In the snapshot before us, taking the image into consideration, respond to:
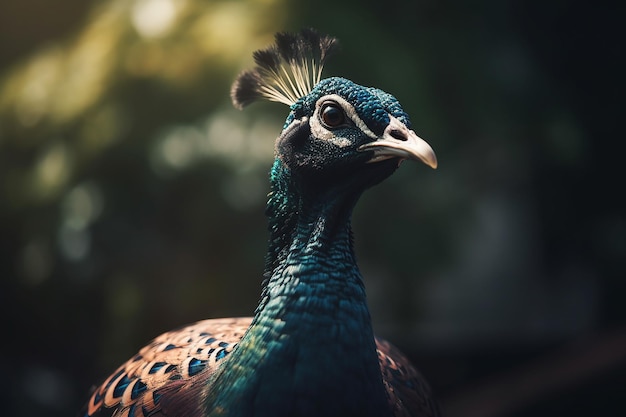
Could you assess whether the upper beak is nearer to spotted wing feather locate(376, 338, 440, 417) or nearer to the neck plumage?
the neck plumage

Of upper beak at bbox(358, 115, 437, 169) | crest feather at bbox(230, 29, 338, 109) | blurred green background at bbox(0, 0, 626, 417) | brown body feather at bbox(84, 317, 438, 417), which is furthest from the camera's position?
blurred green background at bbox(0, 0, 626, 417)

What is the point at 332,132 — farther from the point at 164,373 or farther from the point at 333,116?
the point at 164,373

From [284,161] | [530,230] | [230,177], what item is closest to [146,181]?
[230,177]

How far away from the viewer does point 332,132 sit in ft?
5.24

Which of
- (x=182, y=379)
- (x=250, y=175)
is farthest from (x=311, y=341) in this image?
(x=250, y=175)

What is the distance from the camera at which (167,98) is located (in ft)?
12.2

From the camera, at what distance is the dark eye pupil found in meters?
1.60

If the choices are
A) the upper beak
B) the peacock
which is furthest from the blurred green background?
the upper beak

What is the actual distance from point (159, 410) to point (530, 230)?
3.70m

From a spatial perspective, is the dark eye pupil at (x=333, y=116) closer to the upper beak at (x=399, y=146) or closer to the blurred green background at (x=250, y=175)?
the upper beak at (x=399, y=146)

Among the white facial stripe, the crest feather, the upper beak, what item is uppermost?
the crest feather

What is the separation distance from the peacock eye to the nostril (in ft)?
0.40

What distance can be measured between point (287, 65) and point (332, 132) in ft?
1.20

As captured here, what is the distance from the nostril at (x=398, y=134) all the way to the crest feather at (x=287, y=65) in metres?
0.37
